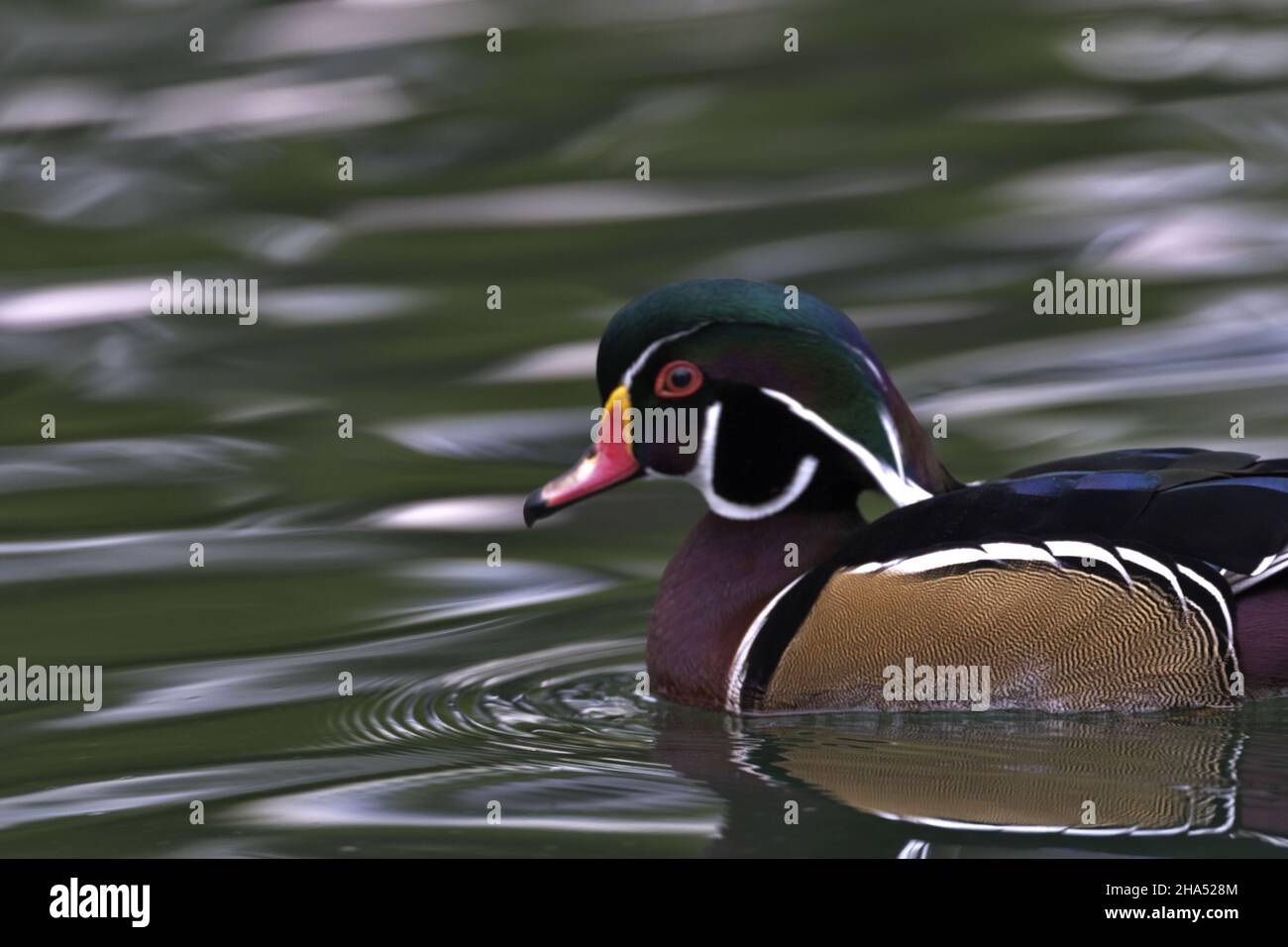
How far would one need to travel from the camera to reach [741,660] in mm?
6746

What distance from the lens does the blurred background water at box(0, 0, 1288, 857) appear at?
19.8 ft

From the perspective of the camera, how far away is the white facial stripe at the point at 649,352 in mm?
6719

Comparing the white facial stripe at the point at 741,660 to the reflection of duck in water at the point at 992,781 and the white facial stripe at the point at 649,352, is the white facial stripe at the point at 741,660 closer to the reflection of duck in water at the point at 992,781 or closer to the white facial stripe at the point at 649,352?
the reflection of duck in water at the point at 992,781

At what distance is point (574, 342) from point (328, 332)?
1.26 metres

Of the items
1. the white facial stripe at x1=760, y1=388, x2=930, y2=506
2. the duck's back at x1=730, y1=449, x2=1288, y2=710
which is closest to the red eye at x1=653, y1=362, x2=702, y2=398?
the white facial stripe at x1=760, y1=388, x2=930, y2=506

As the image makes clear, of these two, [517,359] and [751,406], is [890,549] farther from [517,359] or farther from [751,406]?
[517,359]

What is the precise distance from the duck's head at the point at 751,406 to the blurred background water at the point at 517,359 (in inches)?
28.1

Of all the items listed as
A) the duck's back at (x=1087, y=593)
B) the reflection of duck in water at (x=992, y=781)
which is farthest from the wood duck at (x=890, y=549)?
the reflection of duck in water at (x=992, y=781)

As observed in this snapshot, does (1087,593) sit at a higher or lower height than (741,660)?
higher

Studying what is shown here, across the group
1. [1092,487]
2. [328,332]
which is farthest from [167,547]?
[1092,487]

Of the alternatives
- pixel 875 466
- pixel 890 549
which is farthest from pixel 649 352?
pixel 890 549

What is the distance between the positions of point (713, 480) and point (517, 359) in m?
3.79

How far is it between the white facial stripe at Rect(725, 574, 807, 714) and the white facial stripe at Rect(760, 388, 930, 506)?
0.36 m

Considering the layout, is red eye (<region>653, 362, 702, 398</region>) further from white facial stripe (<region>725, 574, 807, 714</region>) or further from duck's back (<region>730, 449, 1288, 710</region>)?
duck's back (<region>730, 449, 1288, 710</region>)
